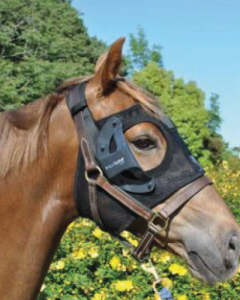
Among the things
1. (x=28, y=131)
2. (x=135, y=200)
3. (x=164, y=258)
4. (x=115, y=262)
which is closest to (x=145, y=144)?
(x=135, y=200)

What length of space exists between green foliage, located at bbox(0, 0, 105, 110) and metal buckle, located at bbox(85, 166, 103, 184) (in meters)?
18.2

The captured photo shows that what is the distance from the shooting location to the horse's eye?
78.4 inches

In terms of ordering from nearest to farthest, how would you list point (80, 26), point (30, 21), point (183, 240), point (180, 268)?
1. point (183, 240)
2. point (180, 268)
3. point (30, 21)
4. point (80, 26)

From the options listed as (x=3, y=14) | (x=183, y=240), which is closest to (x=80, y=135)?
(x=183, y=240)

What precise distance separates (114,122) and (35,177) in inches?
16.9

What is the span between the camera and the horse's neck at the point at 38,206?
6.66 ft

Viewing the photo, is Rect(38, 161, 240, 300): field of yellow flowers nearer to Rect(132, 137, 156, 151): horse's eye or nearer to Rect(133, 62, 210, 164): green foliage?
Rect(132, 137, 156, 151): horse's eye

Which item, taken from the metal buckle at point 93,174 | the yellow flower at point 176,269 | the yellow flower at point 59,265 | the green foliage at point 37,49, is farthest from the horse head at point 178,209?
the green foliage at point 37,49

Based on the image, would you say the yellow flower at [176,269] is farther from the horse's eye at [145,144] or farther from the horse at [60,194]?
the horse's eye at [145,144]

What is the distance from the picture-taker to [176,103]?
106ft

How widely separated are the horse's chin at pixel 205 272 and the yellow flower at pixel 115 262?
69.0 inches

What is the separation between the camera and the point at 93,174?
2.02 m

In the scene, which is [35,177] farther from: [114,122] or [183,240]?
[183,240]

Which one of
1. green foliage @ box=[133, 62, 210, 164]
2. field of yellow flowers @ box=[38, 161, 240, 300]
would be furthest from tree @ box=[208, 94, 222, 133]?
field of yellow flowers @ box=[38, 161, 240, 300]
